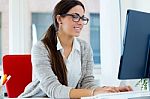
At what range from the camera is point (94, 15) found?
3281mm

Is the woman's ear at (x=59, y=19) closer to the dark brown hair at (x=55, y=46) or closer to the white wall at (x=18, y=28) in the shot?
the dark brown hair at (x=55, y=46)

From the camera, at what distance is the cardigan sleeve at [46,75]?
1.43 m

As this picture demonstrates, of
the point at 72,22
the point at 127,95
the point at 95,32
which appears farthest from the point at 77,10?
the point at 95,32

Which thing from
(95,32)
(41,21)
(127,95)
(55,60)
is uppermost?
(41,21)

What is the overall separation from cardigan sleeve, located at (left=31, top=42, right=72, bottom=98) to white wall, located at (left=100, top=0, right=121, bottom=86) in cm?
123

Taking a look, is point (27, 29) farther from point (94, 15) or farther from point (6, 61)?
point (6, 61)

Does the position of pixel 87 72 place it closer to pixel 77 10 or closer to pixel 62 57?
pixel 62 57

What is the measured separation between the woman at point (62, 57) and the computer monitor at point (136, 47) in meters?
0.44

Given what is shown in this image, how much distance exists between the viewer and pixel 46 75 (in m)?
1.55

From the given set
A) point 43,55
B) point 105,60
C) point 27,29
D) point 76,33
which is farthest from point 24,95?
point 27,29

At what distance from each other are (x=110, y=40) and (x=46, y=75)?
136cm

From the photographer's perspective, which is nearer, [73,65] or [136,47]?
[136,47]

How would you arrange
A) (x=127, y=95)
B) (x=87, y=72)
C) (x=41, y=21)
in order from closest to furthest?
(x=127, y=95) → (x=87, y=72) → (x=41, y=21)

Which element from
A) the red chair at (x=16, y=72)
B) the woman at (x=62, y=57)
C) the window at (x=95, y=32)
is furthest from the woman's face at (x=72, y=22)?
the window at (x=95, y=32)
